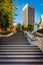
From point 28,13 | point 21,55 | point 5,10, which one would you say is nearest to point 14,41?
point 5,10

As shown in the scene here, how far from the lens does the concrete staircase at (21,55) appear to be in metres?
6.07

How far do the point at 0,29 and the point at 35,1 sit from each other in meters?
12.3

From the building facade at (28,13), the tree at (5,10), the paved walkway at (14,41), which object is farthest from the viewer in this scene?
the building facade at (28,13)

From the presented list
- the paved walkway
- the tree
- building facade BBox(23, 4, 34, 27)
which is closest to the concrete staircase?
the paved walkway

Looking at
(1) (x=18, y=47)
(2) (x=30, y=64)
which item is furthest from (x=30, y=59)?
(1) (x=18, y=47)

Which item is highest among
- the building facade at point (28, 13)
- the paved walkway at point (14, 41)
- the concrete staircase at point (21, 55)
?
the building facade at point (28, 13)

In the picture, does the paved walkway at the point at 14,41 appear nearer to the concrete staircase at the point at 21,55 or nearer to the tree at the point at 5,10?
the tree at the point at 5,10

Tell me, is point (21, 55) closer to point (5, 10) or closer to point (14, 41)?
point (14, 41)

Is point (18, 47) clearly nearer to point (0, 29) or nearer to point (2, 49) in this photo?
point (2, 49)

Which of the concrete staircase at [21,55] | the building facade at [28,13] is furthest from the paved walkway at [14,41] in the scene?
the concrete staircase at [21,55]

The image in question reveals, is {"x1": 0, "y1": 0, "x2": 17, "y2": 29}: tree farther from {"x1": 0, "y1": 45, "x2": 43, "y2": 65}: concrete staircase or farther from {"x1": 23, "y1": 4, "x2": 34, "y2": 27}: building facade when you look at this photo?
{"x1": 0, "y1": 45, "x2": 43, "y2": 65}: concrete staircase

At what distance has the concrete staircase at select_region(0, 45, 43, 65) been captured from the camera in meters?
6.07

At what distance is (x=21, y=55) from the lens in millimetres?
6707

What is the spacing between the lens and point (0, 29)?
23.5 m
